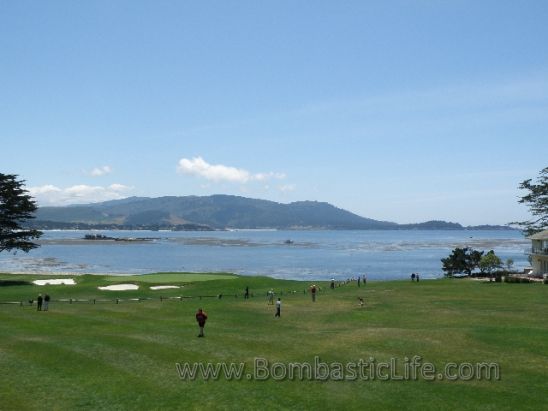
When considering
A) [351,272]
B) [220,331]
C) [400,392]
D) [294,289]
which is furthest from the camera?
[351,272]

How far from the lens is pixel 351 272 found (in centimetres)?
13225

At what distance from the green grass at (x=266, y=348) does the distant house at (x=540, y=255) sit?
26501mm

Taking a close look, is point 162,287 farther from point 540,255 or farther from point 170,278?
point 540,255

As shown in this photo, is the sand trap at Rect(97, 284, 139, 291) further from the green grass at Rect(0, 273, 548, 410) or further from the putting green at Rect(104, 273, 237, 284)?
the green grass at Rect(0, 273, 548, 410)

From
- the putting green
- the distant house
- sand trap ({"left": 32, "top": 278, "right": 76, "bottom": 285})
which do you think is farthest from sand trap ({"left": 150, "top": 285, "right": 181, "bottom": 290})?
the distant house

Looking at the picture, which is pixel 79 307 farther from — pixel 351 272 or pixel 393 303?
pixel 351 272

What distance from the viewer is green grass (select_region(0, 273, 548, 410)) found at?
2212cm

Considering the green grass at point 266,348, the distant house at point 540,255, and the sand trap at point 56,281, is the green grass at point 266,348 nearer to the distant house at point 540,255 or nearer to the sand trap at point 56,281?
the sand trap at point 56,281

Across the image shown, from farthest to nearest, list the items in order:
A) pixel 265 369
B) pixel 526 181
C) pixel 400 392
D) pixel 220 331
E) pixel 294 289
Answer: pixel 526 181, pixel 294 289, pixel 220 331, pixel 265 369, pixel 400 392

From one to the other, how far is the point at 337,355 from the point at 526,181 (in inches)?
3681

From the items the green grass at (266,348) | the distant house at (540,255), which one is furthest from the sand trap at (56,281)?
the distant house at (540,255)

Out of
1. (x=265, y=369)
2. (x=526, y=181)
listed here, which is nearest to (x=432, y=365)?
(x=265, y=369)

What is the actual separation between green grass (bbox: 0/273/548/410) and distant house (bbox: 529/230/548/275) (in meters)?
26.5

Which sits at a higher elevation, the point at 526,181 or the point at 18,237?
the point at 526,181
